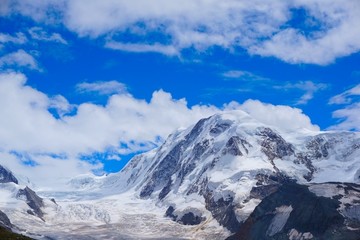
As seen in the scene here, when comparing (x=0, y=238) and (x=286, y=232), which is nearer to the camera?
(x=0, y=238)

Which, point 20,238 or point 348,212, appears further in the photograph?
Result: point 348,212

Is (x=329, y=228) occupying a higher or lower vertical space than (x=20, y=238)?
higher

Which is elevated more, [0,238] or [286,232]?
[286,232]

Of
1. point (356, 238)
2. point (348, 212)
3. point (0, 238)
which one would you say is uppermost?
point (348, 212)

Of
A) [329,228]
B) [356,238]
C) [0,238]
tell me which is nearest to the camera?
[0,238]

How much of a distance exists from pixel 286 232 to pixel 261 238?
8742mm

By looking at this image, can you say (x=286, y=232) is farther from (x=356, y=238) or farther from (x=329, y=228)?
(x=356, y=238)

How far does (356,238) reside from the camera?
6836 inches

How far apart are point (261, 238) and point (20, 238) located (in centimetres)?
11900

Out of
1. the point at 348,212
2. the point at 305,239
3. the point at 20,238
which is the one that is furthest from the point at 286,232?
the point at 20,238

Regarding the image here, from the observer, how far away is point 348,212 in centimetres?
19475

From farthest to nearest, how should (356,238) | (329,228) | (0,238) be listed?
(329,228), (356,238), (0,238)

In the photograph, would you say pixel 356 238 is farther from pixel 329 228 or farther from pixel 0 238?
pixel 0 238

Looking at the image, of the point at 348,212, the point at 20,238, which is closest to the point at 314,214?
the point at 348,212
